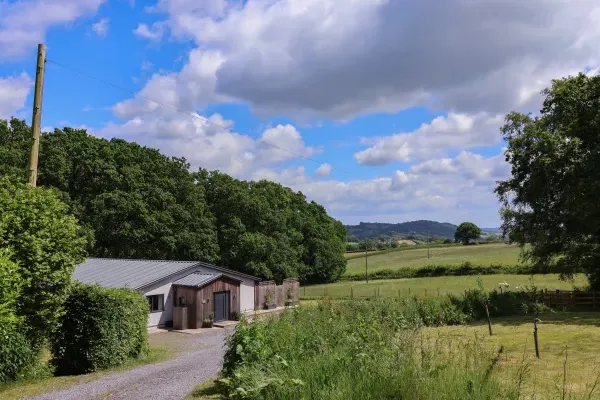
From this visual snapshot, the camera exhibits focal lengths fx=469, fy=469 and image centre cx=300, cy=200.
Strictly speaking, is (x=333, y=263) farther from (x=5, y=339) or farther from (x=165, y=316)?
(x=5, y=339)

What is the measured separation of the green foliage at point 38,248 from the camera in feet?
38.1

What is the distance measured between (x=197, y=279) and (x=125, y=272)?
14.9 feet

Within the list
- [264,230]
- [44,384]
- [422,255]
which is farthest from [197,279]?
[422,255]

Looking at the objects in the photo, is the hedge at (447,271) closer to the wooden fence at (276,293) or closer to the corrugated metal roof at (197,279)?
the wooden fence at (276,293)

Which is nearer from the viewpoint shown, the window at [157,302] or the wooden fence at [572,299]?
the window at [157,302]

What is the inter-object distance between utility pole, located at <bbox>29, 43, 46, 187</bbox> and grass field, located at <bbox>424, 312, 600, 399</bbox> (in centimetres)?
1078

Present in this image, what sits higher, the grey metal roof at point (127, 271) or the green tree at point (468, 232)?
the green tree at point (468, 232)

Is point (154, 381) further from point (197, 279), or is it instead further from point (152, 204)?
point (152, 204)

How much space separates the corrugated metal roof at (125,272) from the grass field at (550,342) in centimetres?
1625

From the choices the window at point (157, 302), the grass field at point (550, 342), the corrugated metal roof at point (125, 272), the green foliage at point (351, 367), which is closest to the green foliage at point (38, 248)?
the green foliage at point (351, 367)

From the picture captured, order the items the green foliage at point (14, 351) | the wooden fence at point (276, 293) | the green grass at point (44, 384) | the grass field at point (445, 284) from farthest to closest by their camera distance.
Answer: the grass field at point (445, 284), the wooden fence at point (276, 293), the green grass at point (44, 384), the green foliage at point (14, 351)

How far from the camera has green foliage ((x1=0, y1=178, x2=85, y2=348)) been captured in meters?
11.6

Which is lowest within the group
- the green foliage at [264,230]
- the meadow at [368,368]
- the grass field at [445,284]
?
the grass field at [445,284]

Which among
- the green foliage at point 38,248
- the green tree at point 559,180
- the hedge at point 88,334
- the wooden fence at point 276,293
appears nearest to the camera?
the green foliage at point 38,248
